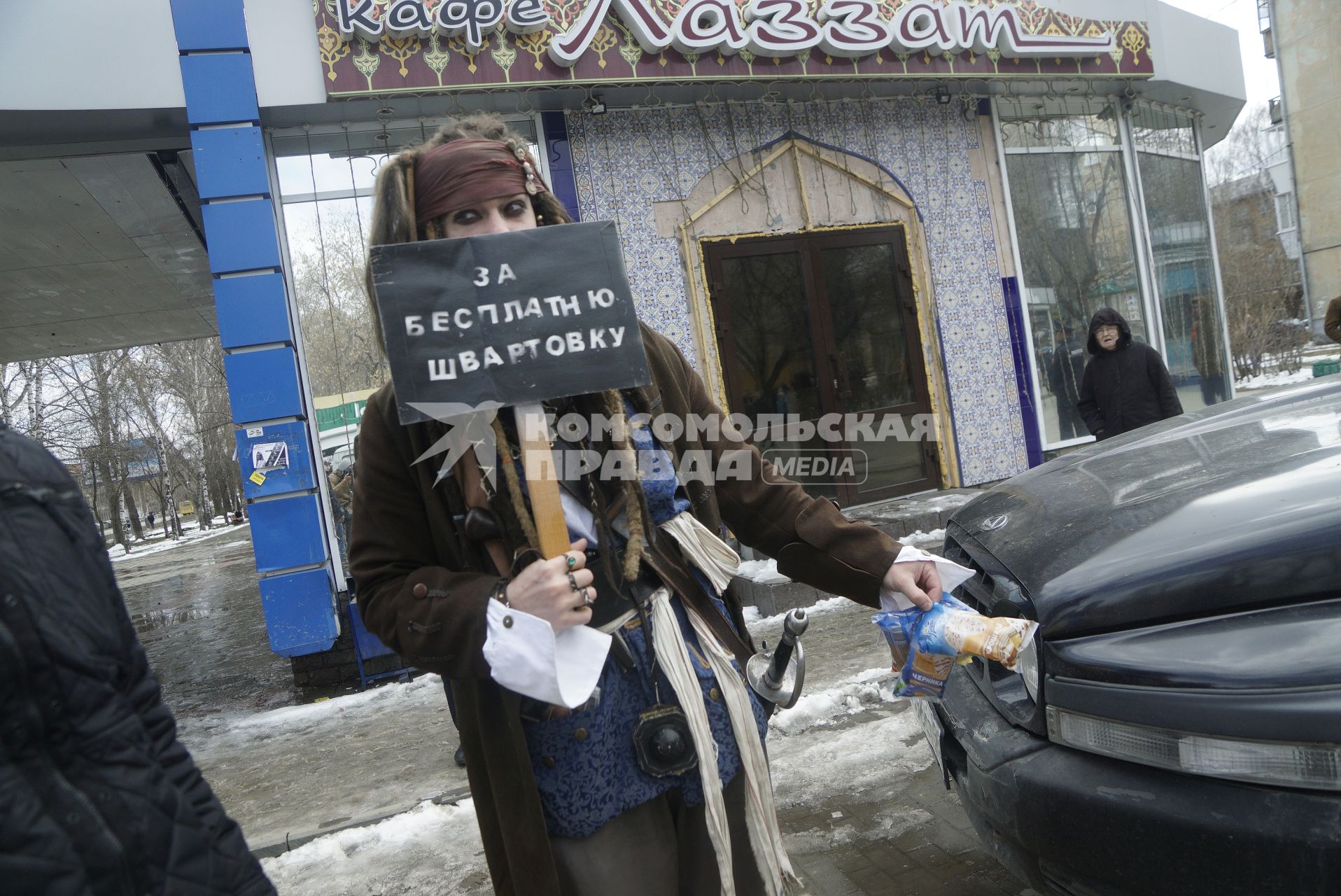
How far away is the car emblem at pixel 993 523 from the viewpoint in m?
2.48

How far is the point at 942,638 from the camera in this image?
1579 millimetres

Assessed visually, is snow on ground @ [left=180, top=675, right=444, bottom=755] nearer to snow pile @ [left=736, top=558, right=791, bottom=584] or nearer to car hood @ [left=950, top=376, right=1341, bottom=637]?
snow pile @ [left=736, top=558, right=791, bottom=584]

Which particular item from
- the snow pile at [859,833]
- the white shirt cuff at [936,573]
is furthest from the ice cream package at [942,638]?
the snow pile at [859,833]

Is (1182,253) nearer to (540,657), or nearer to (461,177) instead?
(461,177)

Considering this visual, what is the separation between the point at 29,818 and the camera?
1.02 meters

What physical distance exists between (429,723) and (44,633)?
421 cm

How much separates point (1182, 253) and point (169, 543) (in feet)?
114

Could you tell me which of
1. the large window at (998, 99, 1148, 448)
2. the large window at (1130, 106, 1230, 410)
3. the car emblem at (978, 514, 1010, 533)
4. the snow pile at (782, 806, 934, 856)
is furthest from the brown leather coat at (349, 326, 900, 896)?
the large window at (1130, 106, 1230, 410)

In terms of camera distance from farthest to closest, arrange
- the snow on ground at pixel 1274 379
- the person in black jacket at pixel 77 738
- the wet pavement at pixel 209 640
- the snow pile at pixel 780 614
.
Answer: the snow on ground at pixel 1274 379, the wet pavement at pixel 209 640, the snow pile at pixel 780 614, the person in black jacket at pixel 77 738

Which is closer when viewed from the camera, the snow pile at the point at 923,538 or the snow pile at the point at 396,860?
the snow pile at the point at 396,860

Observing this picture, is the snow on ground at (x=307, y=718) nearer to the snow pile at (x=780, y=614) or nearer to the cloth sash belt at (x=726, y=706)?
the snow pile at (x=780, y=614)

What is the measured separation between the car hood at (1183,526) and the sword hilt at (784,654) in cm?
64

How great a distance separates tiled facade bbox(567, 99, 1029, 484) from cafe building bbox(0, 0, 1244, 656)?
25mm

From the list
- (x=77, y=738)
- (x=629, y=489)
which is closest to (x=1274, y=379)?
(x=629, y=489)
